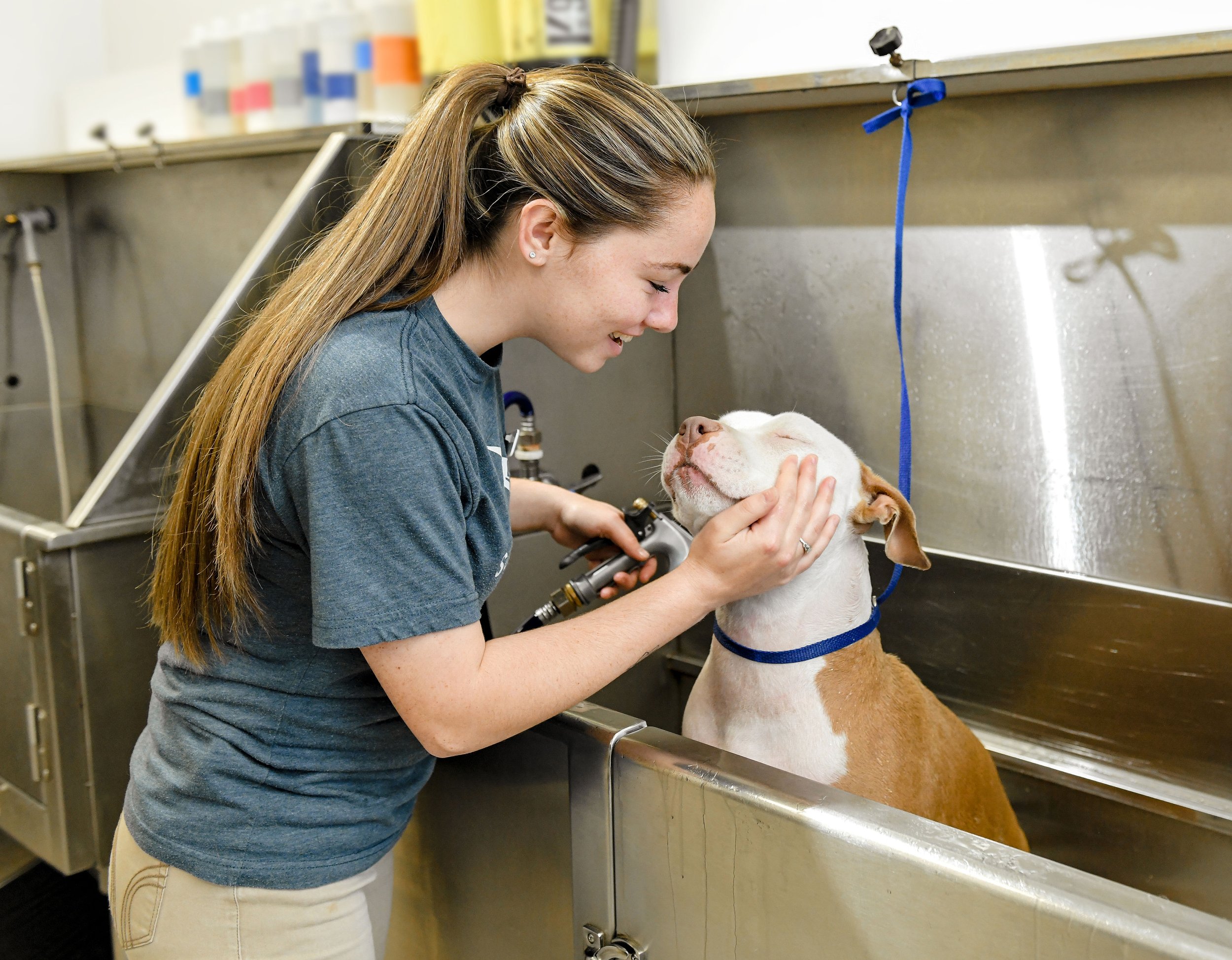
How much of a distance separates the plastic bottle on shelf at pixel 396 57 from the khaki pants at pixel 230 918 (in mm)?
1445

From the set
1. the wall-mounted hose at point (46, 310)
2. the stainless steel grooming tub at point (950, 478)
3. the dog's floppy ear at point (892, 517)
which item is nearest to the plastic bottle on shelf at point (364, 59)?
the stainless steel grooming tub at point (950, 478)

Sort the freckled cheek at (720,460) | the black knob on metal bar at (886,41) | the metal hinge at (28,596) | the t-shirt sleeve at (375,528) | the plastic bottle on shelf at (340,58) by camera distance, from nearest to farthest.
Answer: the t-shirt sleeve at (375,528), the freckled cheek at (720,460), the black knob on metal bar at (886,41), the metal hinge at (28,596), the plastic bottle on shelf at (340,58)

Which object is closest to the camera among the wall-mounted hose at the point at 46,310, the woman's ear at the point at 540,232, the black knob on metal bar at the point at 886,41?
the woman's ear at the point at 540,232

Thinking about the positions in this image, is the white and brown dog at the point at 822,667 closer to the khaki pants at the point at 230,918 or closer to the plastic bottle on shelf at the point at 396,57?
the khaki pants at the point at 230,918

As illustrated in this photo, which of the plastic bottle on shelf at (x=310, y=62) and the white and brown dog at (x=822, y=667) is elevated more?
the plastic bottle on shelf at (x=310, y=62)

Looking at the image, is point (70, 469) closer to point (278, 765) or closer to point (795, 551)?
point (278, 765)

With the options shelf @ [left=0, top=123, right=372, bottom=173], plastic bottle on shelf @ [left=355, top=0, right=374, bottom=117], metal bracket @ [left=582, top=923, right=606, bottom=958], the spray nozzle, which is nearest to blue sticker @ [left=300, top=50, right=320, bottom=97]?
plastic bottle on shelf @ [left=355, top=0, right=374, bottom=117]

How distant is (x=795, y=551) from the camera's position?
38.7 inches

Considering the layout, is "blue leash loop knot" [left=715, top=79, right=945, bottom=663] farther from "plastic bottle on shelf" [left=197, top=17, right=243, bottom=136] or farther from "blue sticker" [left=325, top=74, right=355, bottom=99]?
"plastic bottle on shelf" [left=197, top=17, right=243, bottom=136]

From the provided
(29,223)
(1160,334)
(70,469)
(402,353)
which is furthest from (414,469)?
(29,223)

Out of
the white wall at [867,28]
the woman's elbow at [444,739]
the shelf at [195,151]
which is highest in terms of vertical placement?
the white wall at [867,28]

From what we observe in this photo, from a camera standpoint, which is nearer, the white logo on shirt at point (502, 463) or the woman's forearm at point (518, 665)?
the woman's forearm at point (518, 665)

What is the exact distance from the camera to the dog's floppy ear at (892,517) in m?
1.19

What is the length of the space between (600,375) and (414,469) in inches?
42.0
